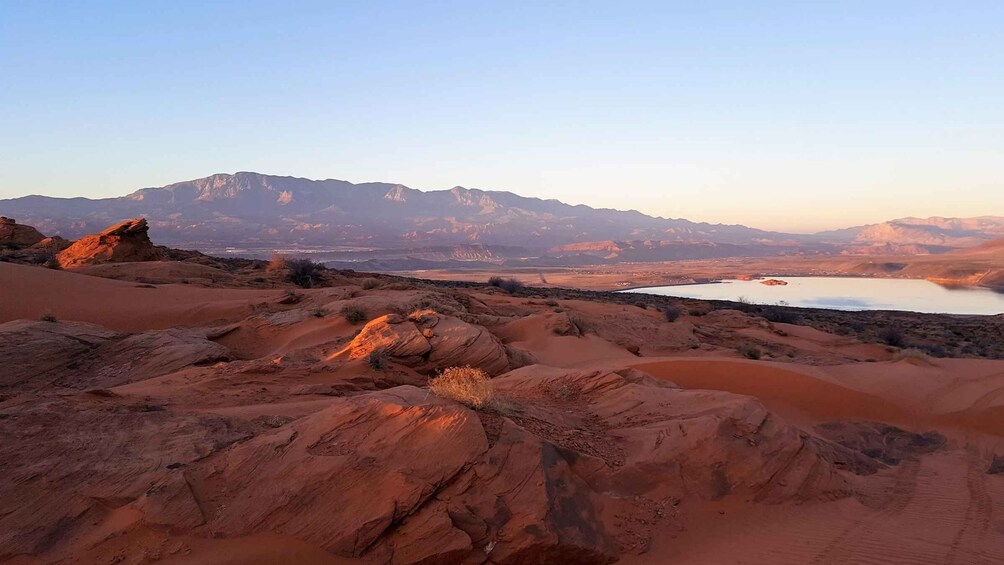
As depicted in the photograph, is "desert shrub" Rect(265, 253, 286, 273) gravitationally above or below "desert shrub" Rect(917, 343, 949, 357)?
above

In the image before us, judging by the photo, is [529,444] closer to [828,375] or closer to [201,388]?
[201,388]

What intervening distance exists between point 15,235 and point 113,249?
856 cm

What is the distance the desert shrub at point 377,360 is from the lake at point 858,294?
142 ft

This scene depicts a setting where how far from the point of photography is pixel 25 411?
6.46 meters

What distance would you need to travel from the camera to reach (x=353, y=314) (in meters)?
15.4

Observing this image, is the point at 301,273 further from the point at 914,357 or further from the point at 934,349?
the point at 934,349

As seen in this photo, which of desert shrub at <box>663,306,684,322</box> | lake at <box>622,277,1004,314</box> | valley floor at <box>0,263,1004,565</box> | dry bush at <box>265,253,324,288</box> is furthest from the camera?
lake at <box>622,277,1004,314</box>

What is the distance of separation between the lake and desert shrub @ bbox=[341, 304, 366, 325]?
41038 mm

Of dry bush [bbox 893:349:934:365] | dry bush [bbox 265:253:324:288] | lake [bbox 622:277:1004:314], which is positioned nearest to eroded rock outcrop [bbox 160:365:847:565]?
dry bush [bbox 893:349:934:365]

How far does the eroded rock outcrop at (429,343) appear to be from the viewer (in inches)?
496

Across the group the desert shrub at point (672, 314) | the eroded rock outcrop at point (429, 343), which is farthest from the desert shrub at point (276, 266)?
the eroded rock outcrop at point (429, 343)

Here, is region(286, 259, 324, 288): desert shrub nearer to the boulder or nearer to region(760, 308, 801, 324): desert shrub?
the boulder

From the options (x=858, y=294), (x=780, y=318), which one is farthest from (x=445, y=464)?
(x=858, y=294)

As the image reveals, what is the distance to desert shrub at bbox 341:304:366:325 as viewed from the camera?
15.3m
